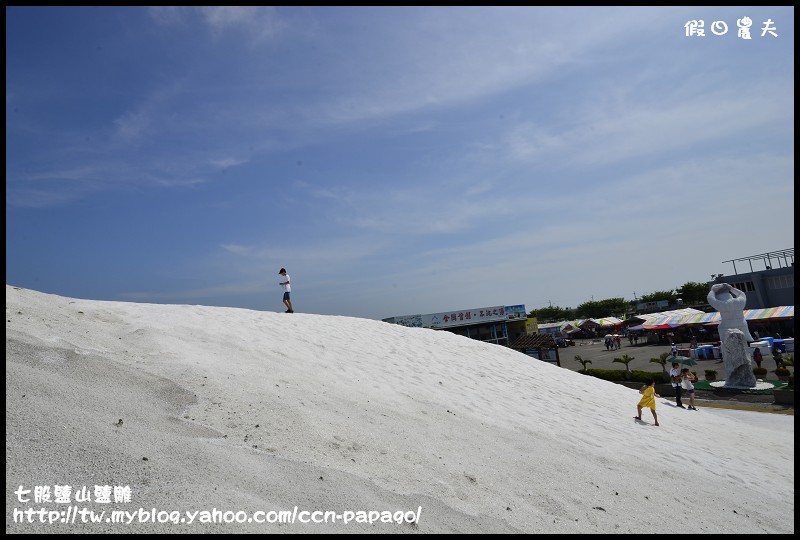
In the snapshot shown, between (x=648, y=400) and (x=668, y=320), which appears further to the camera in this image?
(x=668, y=320)

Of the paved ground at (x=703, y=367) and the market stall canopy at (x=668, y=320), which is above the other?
the market stall canopy at (x=668, y=320)

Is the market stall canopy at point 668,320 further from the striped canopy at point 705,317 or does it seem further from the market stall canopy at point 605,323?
the market stall canopy at point 605,323

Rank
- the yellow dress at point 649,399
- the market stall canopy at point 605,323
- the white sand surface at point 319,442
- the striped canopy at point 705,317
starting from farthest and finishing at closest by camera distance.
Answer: the market stall canopy at point 605,323 → the striped canopy at point 705,317 → the yellow dress at point 649,399 → the white sand surface at point 319,442

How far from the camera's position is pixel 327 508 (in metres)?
4.81

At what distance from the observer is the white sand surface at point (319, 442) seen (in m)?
4.70

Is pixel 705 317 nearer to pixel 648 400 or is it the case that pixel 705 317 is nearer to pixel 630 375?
pixel 630 375

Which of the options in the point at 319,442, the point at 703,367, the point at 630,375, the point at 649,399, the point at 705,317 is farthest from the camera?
the point at 705,317

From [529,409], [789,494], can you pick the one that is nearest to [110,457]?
[529,409]

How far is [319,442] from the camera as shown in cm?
627

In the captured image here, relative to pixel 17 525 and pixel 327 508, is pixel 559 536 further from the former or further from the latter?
pixel 17 525

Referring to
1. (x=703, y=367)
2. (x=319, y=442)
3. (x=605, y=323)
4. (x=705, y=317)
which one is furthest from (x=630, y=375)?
(x=605, y=323)

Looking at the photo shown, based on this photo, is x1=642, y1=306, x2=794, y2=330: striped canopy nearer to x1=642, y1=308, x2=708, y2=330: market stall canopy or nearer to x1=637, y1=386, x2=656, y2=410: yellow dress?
x1=642, y1=308, x2=708, y2=330: market stall canopy

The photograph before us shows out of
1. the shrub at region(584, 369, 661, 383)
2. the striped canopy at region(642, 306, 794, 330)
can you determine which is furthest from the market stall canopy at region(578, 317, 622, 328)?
the shrub at region(584, 369, 661, 383)

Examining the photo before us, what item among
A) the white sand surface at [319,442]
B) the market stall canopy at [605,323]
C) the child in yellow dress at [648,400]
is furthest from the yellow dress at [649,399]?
the market stall canopy at [605,323]
